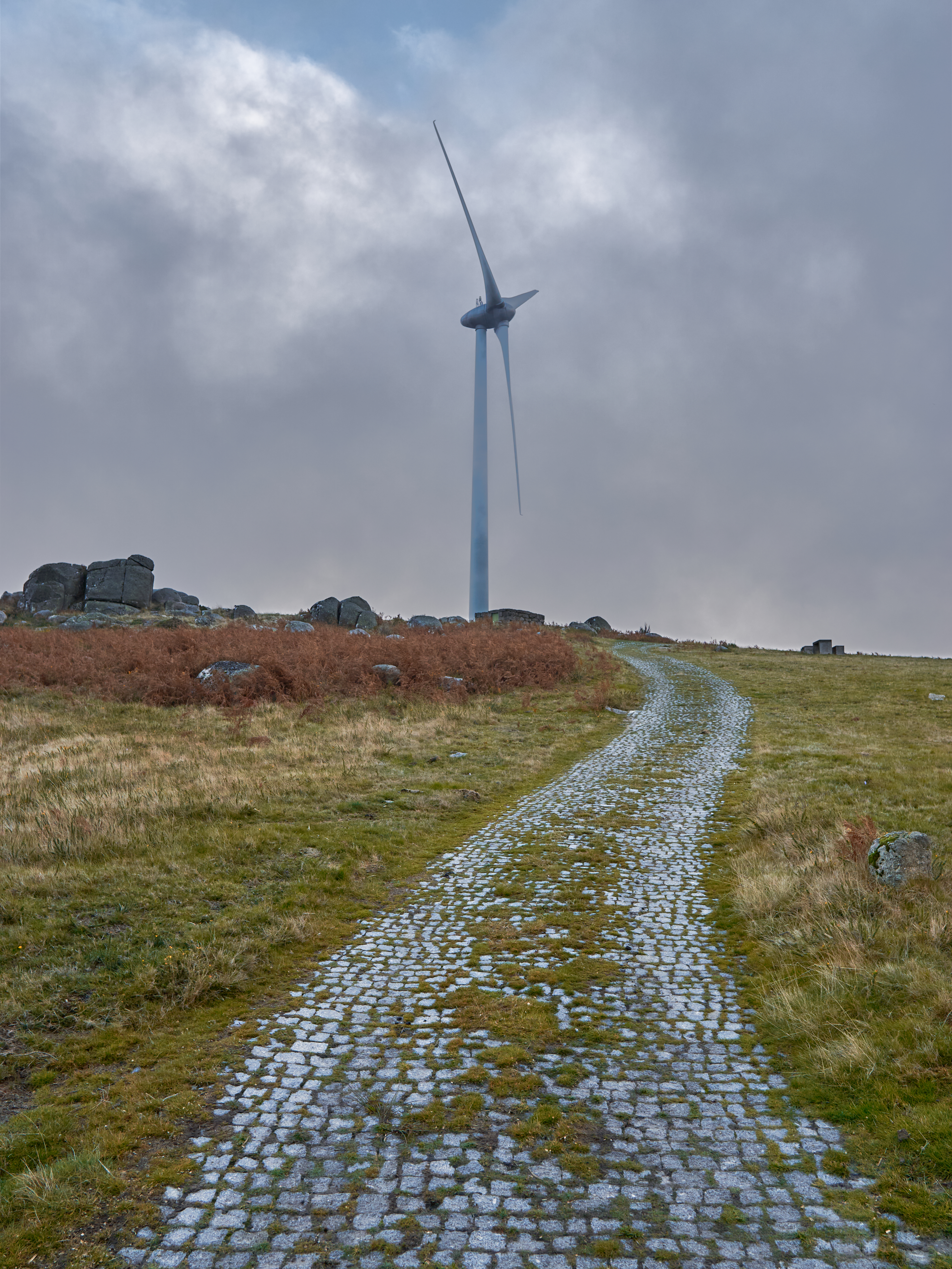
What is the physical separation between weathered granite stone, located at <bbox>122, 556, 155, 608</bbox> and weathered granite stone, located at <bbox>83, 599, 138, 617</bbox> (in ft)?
1.64

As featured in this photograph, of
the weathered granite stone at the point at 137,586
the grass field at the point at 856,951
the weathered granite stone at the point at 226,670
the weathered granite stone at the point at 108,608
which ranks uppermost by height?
the weathered granite stone at the point at 137,586

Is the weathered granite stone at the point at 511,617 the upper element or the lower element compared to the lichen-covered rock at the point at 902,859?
upper

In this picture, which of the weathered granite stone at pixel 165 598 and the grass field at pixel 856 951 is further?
the weathered granite stone at pixel 165 598

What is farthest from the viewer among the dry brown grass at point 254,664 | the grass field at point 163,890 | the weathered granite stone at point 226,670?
the weathered granite stone at point 226,670

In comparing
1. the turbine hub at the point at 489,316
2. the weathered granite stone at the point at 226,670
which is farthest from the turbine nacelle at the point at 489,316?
the weathered granite stone at the point at 226,670

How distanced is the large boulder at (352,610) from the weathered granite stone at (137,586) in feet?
57.3

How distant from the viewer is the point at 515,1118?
629 centimetres

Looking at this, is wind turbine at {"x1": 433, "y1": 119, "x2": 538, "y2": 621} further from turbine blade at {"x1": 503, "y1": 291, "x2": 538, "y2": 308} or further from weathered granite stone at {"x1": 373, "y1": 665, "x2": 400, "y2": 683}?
weathered granite stone at {"x1": 373, "y1": 665, "x2": 400, "y2": 683}

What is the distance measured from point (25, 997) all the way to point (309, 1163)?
452cm

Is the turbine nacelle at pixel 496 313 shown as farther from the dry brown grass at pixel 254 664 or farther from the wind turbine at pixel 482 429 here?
the dry brown grass at pixel 254 664

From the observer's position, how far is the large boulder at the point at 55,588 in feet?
196

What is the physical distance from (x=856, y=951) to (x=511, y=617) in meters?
64.0

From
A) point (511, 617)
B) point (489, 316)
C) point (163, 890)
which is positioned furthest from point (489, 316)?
point (163, 890)

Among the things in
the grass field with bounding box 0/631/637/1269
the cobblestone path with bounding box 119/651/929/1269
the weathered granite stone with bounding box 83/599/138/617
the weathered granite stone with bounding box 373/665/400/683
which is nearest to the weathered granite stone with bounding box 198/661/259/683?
the grass field with bounding box 0/631/637/1269
